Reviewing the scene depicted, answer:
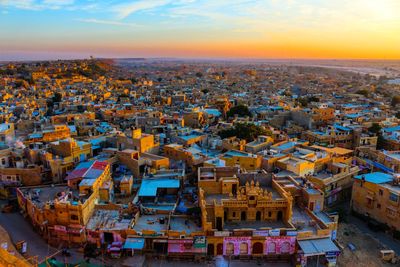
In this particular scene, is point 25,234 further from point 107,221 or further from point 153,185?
point 153,185

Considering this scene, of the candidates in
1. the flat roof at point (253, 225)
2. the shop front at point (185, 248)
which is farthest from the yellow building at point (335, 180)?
the shop front at point (185, 248)

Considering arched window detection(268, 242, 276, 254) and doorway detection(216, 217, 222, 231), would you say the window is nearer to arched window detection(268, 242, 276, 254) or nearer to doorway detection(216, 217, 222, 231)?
arched window detection(268, 242, 276, 254)

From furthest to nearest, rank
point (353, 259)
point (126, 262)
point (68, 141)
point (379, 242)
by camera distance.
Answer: point (68, 141) → point (379, 242) → point (353, 259) → point (126, 262)

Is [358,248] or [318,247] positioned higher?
[318,247]

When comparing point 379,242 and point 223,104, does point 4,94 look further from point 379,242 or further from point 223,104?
point 379,242

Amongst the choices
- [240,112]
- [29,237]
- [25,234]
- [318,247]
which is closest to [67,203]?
[29,237]

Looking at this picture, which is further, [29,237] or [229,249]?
[29,237]

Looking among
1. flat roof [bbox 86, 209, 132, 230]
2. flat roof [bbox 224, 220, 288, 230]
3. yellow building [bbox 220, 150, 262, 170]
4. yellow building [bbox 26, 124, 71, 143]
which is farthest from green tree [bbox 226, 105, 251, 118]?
flat roof [bbox 86, 209, 132, 230]

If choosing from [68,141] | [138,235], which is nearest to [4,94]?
[68,141]
